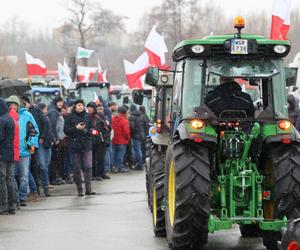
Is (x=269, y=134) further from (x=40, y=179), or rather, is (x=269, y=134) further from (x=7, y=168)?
(x=40, y=179)

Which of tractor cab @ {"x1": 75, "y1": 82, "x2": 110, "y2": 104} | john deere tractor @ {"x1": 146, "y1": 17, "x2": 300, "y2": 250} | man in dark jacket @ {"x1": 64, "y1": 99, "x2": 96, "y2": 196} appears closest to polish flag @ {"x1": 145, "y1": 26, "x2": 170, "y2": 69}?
man in dark jacket @ {"x1": 64, "y1": 99, "x2": 96, "y2": 196}

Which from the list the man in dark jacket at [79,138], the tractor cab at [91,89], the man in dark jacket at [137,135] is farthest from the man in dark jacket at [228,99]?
the tractor cab at [91,89]

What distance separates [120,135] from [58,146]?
4.06 meters

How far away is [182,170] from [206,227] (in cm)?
65

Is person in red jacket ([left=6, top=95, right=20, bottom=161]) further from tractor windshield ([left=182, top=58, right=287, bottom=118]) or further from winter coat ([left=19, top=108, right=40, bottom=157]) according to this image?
tractor windshield ([left=182, top=58, right=287, bottom=118])

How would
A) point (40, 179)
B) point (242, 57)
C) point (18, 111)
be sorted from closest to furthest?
point (242, 57)
point (18, 111)
point (40, 179)

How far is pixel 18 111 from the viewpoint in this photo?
15578 millimetres

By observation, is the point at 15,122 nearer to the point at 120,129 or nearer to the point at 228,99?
the point at 228,99

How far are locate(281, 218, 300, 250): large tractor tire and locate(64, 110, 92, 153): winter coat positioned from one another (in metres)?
9.72

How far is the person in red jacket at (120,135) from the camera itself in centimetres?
2384

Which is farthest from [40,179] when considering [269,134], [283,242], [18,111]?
[283,242]

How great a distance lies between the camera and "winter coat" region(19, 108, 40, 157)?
15.4m

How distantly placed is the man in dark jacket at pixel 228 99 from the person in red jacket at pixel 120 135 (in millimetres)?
13865

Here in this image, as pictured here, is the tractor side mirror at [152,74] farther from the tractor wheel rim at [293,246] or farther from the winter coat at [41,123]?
the winter coat at [41,123]
